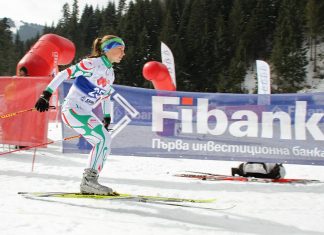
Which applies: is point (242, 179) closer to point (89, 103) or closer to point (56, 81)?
point (89, 103)

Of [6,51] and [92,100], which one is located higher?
[6,51]

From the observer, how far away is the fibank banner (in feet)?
19.8

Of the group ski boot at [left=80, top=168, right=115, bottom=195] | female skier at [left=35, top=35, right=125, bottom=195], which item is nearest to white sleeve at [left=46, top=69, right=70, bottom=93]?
female skier at [left=35, top=35, right=125, bottom=195]

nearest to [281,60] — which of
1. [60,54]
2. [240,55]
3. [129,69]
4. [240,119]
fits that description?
[240,55]

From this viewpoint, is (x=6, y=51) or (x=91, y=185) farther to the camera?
(x=6, y=51)

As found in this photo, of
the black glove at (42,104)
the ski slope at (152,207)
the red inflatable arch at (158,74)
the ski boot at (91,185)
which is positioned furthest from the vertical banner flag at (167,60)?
the black glove at (42,104)

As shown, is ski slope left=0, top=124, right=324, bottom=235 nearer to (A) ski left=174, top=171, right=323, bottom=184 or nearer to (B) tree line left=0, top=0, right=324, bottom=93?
(A) ski left=174, top=171, right=323, bottom=184

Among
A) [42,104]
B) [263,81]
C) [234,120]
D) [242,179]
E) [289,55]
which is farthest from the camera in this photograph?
[289,55]

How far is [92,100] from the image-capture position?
4.24 m

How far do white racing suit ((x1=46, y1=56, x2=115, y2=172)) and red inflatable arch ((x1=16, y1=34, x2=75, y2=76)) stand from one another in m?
6.50

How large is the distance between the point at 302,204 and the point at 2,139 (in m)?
6.14

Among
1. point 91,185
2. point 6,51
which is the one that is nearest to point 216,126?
point 91,185

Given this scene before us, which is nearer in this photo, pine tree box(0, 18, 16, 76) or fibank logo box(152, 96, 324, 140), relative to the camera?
fibank logo box(152, 96, 324, 140)

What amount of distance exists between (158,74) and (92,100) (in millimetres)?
12631
